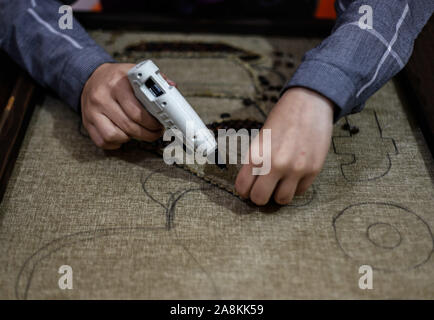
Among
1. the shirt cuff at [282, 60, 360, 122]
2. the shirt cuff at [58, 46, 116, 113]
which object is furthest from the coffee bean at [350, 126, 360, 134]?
the shirt cuff at [58, 46, 116, 113]

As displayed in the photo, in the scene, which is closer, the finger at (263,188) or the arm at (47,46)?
the finger at (263,188)

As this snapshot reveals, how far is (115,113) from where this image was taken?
2.08ft

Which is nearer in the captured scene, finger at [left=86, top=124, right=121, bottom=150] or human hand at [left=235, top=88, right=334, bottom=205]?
human hand at [left=235, top=88, right=334, bottom=205]

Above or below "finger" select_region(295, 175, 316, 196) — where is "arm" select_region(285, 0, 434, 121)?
above

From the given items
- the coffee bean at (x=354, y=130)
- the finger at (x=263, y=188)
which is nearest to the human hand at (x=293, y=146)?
the finger at (x=263, y=188)

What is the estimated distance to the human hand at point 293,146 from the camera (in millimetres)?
531

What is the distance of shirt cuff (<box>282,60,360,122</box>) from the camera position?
0.56m

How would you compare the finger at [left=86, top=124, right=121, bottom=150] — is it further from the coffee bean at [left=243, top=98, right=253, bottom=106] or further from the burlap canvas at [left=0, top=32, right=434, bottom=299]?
the coffee bean at [left=243, top=98, right=253, bottom=106]

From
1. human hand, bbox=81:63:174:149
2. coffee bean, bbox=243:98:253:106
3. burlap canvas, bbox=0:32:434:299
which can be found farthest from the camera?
coffee bean, bbox=243:98:253:106

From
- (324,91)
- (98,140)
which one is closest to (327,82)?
(324,91)

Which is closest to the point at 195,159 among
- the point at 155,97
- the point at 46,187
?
the point at 155,97

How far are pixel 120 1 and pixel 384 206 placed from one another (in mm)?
844

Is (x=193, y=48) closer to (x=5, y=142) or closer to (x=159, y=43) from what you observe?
(x=159, y=43)

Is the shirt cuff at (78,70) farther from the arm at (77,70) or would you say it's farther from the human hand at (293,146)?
the human hand at (293,146)
